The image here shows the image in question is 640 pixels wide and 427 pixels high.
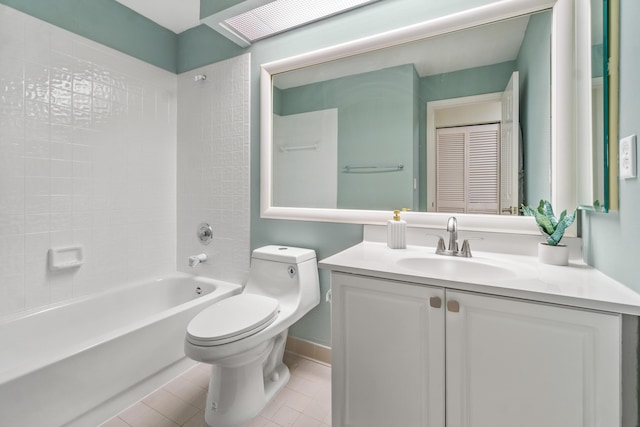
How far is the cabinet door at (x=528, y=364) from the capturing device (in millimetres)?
718

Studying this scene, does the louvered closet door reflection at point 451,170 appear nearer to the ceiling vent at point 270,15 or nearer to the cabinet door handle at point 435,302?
the cabinet door handle at point 435,302

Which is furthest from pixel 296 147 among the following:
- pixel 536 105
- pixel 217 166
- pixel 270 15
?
pixel 536 105

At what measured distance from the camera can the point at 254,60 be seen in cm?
192

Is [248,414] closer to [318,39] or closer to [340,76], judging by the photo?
[340,76]

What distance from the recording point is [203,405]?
1.42 metres

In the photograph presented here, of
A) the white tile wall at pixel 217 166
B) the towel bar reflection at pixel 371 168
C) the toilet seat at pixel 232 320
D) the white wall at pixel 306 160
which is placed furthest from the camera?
the white tile wall at pixel 217 166

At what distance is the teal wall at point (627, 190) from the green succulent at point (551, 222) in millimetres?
136

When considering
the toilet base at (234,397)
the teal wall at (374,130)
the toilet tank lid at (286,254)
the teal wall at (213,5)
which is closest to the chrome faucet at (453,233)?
the teal wall at (374,130)

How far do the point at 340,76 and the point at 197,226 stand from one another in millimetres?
1500

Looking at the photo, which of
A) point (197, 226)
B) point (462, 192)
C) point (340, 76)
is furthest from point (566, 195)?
point (197, 226)

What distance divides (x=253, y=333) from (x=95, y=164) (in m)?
1.53

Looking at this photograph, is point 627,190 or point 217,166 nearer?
point 627,190

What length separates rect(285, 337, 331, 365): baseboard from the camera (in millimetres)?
1752

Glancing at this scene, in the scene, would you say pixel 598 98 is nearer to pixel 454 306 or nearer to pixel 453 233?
pixel 453 233
